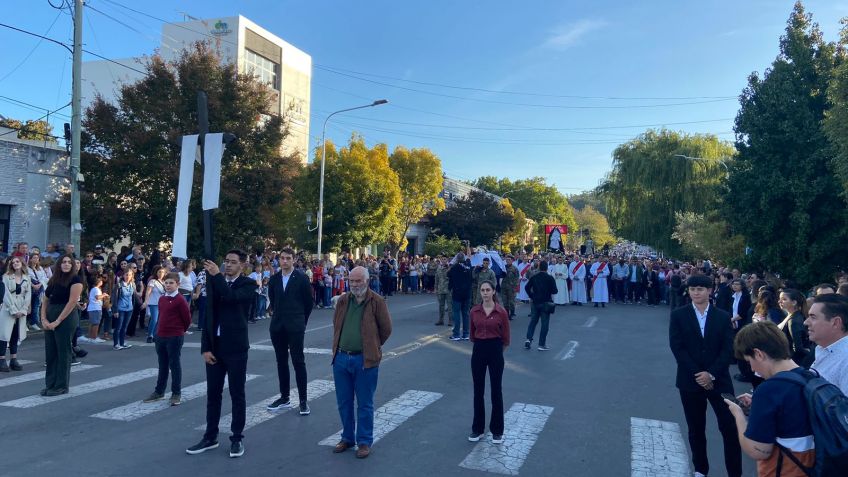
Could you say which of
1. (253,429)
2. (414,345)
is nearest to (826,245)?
(414,345)

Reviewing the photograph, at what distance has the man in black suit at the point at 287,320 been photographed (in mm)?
7328

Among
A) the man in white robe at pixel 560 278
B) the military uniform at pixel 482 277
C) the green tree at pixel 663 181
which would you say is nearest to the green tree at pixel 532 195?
the green tree at pixel 663 181

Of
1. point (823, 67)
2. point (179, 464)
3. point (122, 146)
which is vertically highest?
point (823, 67)

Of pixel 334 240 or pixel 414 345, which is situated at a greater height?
pixel 334 240

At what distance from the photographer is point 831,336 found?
383 centimetres

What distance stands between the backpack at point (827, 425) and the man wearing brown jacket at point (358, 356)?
3.68 metres

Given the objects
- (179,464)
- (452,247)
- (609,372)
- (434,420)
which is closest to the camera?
(179,464)

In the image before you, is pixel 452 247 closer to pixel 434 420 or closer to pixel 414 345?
pixel 414 345

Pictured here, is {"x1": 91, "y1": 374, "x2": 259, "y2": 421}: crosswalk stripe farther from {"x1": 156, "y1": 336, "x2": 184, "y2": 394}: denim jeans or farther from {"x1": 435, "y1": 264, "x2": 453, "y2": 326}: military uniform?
{"x1": 435, "y1": 264, "x2": 453, "y2": 326}: military uniform

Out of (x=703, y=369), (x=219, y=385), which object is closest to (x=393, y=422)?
(x=219, y=385)

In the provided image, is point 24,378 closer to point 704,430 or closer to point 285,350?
point 285,350

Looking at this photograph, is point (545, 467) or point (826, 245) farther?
point (826, 245)

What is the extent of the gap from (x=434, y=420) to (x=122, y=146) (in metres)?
16.0

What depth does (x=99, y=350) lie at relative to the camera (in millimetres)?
11797
